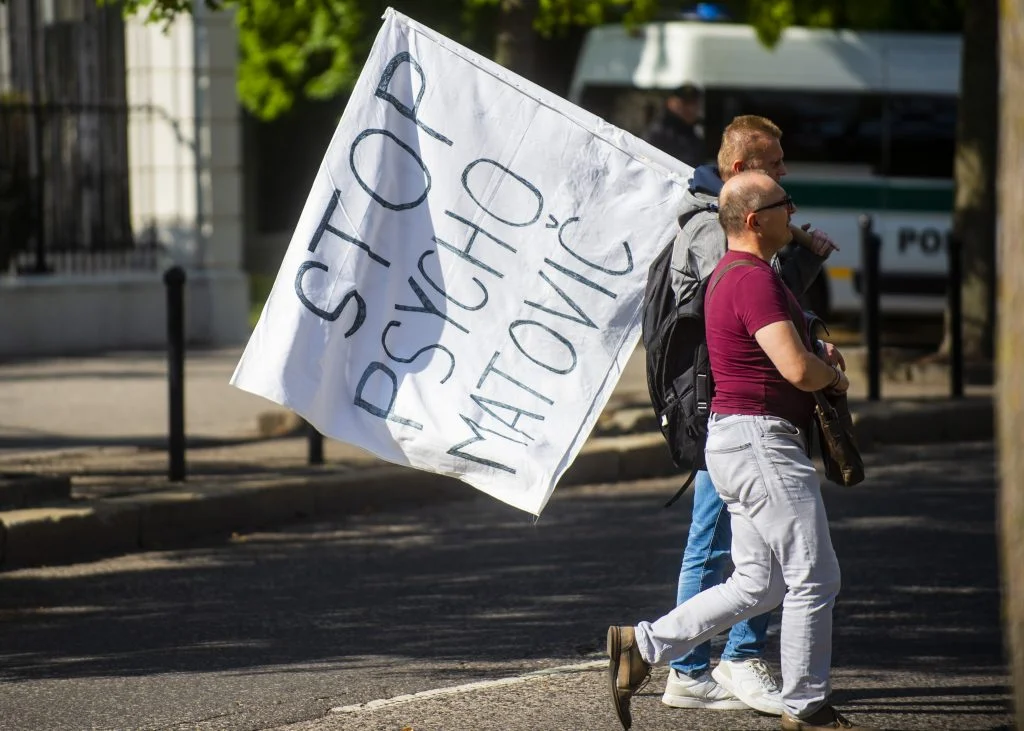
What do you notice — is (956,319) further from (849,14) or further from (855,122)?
(849,14)

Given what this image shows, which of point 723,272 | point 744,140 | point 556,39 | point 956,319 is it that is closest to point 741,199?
point 723,272

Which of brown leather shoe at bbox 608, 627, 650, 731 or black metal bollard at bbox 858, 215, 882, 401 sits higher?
black metal bollard at bbox 858, 215, 882, 401

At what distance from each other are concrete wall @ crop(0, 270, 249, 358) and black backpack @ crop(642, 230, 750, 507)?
33.3 ft

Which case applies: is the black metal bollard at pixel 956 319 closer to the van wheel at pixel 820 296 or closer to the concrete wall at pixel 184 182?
the van wheel at pixel 820 296

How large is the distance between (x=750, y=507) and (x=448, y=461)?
3.40 feet

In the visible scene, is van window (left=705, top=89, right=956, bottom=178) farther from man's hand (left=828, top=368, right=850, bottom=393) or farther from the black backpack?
man's hand (left=828, top=368, right=850, bottom=393)

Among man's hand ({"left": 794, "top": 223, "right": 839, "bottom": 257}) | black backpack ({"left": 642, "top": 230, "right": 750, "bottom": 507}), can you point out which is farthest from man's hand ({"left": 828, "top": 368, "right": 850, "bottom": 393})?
man's hand ({"left": 794, "top": 223, "right": 839, "bottom": 257})

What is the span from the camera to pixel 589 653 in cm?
568

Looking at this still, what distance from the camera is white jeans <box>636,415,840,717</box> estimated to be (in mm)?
4461

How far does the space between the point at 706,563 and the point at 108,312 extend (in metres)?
10.5

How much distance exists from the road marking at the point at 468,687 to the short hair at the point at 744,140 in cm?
174

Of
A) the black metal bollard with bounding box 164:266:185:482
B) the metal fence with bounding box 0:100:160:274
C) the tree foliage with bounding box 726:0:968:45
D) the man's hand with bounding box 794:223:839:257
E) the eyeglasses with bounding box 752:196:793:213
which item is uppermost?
the tree foliage with bounding box 726:0:968:45

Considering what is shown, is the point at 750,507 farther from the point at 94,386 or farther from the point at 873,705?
the point at 94,386

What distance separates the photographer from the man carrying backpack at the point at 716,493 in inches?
188
